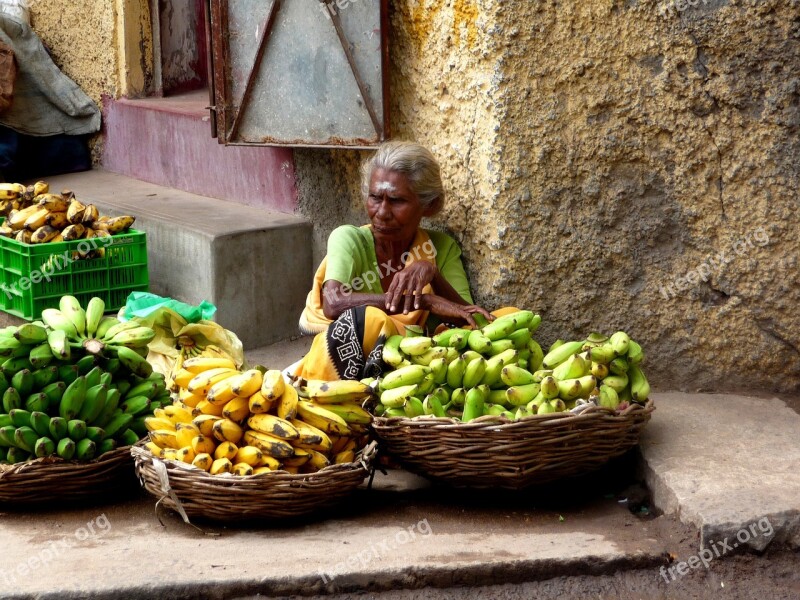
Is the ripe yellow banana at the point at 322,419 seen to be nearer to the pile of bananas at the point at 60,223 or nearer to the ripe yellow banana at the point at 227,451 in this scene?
the ripe yellow banana at the point at 227,451

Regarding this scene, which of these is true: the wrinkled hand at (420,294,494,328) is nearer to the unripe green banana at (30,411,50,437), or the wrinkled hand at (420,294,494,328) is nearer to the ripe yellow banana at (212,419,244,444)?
the ripe yellow banana at (212,419,244,444)

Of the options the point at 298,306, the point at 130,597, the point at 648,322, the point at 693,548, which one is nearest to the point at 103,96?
the point at 298,306

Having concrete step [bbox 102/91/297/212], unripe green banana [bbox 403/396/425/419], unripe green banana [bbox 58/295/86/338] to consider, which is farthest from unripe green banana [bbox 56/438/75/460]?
concrete step [bbox 102/91/297/212]

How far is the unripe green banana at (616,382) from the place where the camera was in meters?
3.87

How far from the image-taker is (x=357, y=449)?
381 cm

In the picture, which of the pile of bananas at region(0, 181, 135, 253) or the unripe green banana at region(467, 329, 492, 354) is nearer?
the unripe green banana at region(467, 329, 492, 354)

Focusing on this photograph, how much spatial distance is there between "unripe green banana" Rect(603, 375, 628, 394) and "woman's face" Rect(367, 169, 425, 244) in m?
1.08

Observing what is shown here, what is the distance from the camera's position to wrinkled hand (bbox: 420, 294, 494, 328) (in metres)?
4.20

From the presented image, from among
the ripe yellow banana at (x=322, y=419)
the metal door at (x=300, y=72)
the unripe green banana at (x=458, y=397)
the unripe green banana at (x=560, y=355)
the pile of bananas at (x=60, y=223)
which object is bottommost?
the ripe yellow banana at (x=322, y=419)

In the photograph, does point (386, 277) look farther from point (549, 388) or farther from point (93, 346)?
Result: point (93, 346)

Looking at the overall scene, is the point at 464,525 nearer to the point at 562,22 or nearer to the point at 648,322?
the point at 648,322

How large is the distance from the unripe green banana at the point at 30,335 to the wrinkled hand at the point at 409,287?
50.9 inches

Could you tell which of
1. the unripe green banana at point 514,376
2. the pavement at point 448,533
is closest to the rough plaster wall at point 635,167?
the pavement at point 448,533

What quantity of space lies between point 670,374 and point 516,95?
4.42 feet
